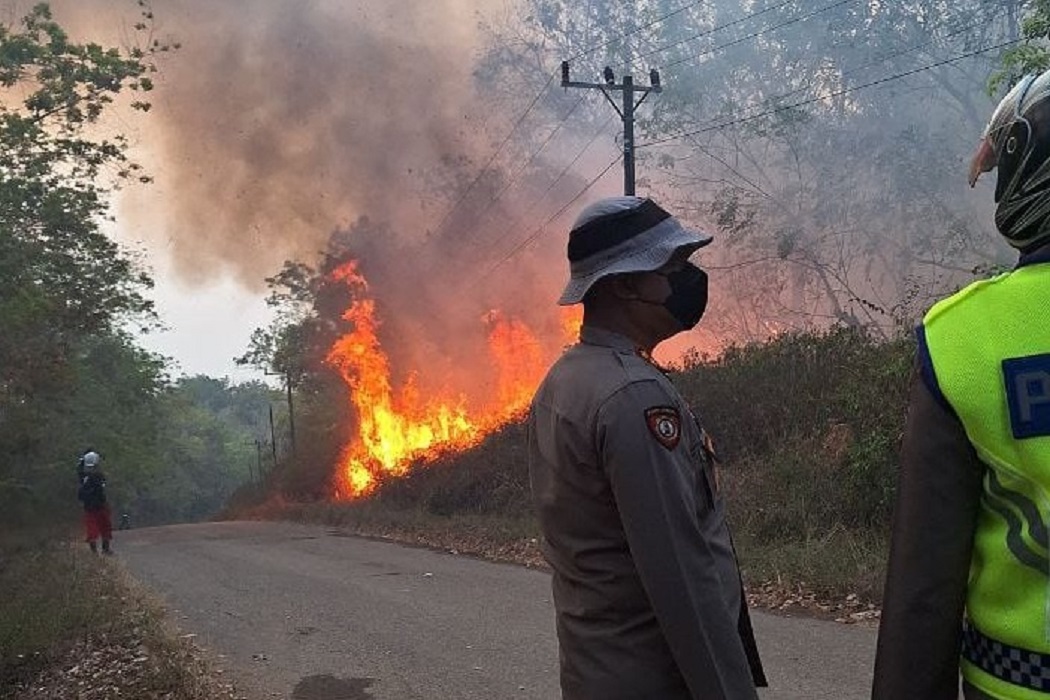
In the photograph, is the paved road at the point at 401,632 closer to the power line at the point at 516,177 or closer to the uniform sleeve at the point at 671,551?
the uniform sleeve at the point at 671,551

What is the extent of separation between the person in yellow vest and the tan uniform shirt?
0.53 m

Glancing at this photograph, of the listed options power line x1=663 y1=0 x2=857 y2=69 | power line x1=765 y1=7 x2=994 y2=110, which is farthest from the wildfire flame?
power line x1=765 y1=7 x2=994 y2=110

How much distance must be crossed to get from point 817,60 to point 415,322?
13.5 metres

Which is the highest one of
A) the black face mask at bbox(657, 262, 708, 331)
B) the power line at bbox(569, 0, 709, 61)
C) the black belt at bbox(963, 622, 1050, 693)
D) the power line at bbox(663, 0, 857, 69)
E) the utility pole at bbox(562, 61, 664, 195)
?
the power line at bbox(569, 0, 709, 61)

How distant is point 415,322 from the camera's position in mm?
28062

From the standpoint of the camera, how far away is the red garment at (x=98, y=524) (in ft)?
50.5

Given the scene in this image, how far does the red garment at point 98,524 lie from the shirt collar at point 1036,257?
16345mm

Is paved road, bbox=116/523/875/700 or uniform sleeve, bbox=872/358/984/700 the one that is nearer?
→ uniform sleeve, bbox=872/358/984/700

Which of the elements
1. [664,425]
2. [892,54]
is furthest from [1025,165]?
[892,54]

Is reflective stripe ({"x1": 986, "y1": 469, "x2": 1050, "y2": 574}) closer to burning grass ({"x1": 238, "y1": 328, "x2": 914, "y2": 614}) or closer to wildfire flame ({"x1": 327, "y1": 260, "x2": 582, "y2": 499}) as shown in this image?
burning grass ({"x1": 238, "y1": 328, "x2": 914, "y2": 614})

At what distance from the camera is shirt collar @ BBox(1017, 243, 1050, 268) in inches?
48.4

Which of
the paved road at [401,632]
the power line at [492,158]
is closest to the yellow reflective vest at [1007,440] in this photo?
the paved road at [401,632]

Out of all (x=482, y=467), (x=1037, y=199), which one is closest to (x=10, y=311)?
(x=482, y=467)

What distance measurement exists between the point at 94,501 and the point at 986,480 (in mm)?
16120
